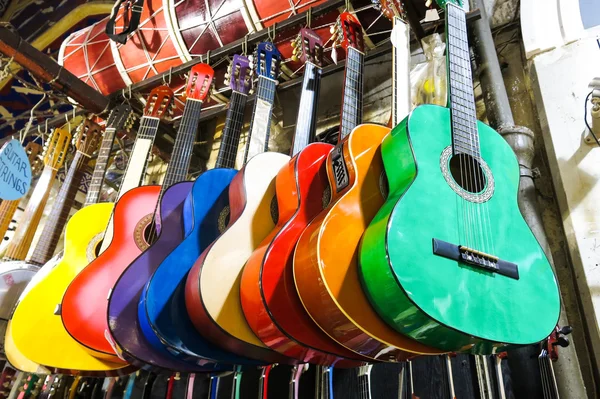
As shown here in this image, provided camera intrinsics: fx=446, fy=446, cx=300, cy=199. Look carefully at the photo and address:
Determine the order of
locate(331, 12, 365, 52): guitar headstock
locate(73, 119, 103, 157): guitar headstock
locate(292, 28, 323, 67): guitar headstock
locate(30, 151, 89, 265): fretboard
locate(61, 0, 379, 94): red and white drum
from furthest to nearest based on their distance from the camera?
1. locate(73, 119, 103, 157): guitar headstock
2. locate(30, 151, 89, 265): fretboard
3. locate(61, 0, 379, 94): red and white drum
4. locate(292, 28, 323, 67): guitar headstock
5. locate(331, 12, 365, 52): guitar headstock

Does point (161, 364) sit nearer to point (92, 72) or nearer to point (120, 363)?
point (120, 363)

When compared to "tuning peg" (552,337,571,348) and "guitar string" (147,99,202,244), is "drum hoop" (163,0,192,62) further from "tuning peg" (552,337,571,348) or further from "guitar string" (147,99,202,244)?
"tuning peg" (552,337,571,348)

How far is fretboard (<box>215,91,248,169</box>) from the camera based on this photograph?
6.29ft

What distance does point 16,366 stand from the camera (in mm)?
1613

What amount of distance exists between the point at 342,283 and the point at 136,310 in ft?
2.31

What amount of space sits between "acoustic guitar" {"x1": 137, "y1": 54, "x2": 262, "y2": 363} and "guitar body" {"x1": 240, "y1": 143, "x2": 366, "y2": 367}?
0.19 m

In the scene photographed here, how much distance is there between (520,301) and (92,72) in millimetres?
2701

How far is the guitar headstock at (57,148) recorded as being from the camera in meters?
2.71

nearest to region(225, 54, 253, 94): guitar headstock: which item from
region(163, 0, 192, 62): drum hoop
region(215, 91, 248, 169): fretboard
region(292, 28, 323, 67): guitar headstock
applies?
region(215, 91, 248, 169): fretboard

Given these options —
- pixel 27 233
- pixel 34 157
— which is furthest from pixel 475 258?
pixel 34 157

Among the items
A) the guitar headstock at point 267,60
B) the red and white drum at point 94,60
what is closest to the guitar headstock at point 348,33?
the guitar headstock at point 267,60

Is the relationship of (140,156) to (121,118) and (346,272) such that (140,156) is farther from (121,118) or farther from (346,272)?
(346,272)

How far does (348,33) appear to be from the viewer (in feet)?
6.09

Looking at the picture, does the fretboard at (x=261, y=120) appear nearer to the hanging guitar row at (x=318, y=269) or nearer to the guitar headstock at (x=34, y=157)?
the hanging guitar row at (x=318, y=269)
